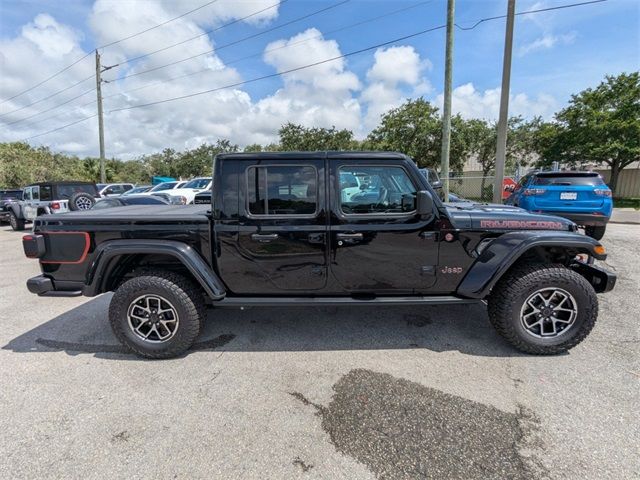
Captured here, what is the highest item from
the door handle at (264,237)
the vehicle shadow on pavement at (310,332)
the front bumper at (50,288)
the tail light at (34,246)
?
the door handle at (264,237)

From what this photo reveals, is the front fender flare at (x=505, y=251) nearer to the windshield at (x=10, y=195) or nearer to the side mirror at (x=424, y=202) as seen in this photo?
the side mirror at (x=424, y=202)

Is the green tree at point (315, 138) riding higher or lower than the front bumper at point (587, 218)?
higher

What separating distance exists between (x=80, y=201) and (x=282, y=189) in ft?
34.2

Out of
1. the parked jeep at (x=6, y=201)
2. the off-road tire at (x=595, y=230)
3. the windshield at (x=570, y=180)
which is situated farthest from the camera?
the parked jeep at (x=6, y=201)

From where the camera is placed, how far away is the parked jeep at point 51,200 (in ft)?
34.8

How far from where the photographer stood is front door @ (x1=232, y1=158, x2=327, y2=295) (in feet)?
10.00

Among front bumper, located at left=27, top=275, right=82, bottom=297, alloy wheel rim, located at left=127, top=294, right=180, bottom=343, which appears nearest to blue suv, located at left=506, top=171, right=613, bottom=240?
alloy wheel rim, located at left=127, top=294, right=180, bottom=343

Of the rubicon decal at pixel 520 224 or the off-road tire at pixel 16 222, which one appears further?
the off-road tire at pixel 16 222

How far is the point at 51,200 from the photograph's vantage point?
1095 cm

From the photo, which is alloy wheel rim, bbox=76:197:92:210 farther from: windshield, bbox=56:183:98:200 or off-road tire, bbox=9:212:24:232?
off-road tire, bbox=9:212:24:232

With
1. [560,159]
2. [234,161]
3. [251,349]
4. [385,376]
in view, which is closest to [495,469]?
[385,376]

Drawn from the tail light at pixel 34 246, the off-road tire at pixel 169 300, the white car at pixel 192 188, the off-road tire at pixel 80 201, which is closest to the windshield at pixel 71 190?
the off-road tire at pixel 80 201

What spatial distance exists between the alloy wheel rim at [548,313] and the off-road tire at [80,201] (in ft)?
38.8

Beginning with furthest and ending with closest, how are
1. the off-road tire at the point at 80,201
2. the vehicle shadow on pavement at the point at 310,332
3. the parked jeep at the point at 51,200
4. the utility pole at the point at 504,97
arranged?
the parked jeep at the point at 51,200, the off-road tire at the point at 80,201, the utility pole at the point at 504,97, the vehicle shadow on pavement at the point at 310,332
